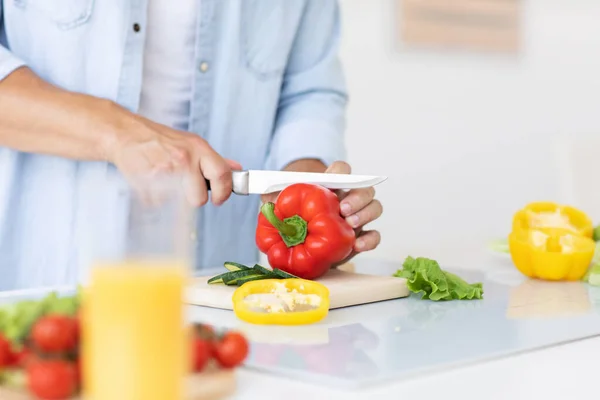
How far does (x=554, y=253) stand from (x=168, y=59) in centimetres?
90

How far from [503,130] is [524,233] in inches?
127

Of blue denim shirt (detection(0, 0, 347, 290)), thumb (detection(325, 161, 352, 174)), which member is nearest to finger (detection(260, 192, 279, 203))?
thumb (detection(325, 161, 352, 174))

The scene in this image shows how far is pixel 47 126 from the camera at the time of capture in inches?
63.7

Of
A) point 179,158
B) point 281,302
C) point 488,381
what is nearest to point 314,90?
point 179,158

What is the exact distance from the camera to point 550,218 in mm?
1749

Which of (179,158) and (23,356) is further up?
(179,158)

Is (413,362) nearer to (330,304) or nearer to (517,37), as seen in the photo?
(330,304)

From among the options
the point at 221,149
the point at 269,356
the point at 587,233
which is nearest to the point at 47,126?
the point at 221,149

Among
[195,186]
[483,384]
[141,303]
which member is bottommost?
[483,384]

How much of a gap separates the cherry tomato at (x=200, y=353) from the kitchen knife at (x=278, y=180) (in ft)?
2.44

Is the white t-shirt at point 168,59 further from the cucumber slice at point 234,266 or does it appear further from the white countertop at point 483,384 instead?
the white countertop at point 483,384

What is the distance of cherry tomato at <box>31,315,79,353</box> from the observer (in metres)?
0.72

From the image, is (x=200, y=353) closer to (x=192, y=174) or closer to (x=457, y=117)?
(x=192, y=174)

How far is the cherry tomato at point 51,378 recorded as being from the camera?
724mm
